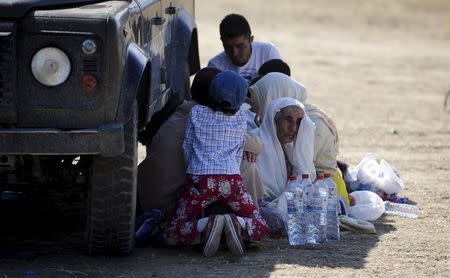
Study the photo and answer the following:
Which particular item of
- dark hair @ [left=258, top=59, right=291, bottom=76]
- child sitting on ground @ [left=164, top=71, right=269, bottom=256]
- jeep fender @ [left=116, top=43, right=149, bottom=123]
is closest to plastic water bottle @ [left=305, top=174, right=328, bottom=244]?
child sitting on ground @ [left=164, top=71, right=269, bottom=256]

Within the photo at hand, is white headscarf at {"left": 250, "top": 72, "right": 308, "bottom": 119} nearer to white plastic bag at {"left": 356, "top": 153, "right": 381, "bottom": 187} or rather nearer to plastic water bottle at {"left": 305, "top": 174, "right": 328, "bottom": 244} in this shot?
white plastic bag at {"left": 356, "top": 153, "right": 381, "bottom": 187}

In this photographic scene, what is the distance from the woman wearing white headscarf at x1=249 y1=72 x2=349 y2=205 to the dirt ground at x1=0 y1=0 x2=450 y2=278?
19.9 inches

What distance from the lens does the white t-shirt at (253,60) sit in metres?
9.66

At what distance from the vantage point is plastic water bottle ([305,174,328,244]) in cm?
717

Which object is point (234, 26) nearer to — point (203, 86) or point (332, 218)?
point (203, 86)

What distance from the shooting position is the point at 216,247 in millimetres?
6672

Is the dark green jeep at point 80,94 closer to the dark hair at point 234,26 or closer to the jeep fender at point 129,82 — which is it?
the jeep fender at point 129,82

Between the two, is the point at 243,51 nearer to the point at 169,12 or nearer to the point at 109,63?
the point at 169,12

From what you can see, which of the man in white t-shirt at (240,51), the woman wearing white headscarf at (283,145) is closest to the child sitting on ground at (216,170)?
the woman wearing white headscarf at (283,145)

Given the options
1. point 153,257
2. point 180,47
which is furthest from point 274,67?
point 153,257

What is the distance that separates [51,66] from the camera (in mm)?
5973

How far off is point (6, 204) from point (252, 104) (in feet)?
6.00

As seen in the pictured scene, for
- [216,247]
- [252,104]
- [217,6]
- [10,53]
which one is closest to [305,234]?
[216,247]

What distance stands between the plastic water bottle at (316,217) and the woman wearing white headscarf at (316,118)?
A: 838 mm
